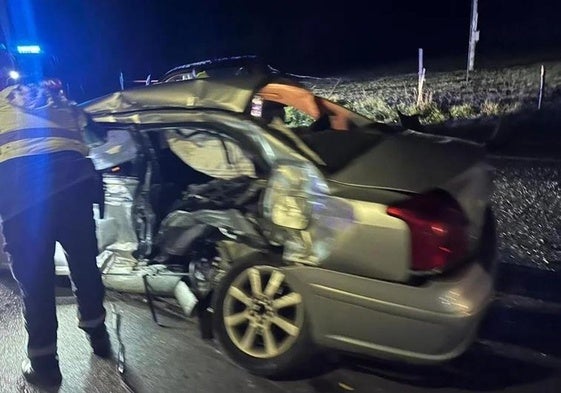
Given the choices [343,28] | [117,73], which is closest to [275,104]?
[117,73]

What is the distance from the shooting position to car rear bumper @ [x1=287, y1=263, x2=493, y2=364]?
3.16 metres

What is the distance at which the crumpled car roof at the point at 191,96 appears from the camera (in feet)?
12.9

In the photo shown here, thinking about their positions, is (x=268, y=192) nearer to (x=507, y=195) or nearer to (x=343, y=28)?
(x=507, y=195)

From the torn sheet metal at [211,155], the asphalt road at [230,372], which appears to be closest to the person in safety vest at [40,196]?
the asphalt road at [230,372]

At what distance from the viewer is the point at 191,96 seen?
4070 millimetres

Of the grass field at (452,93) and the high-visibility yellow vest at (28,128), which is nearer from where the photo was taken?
the high-visibility yellow vest at (28,128)

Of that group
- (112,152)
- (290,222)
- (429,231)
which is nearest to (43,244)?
(112,152)

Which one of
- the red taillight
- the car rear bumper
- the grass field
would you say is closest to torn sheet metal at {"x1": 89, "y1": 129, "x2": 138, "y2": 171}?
the car rear bumper

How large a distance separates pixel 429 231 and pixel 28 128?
2062 mm

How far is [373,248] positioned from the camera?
3.29 metres

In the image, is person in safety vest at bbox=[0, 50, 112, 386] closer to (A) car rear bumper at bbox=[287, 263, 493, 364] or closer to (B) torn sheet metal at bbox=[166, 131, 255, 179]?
(B) torn sheet metal at bbox=[166, 131, 255, 179]

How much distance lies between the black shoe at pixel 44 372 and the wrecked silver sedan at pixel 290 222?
85 centimetres

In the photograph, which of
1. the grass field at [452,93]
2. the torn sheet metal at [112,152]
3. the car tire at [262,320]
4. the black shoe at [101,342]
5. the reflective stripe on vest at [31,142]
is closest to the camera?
the reflective stripe on vest at [31,142]

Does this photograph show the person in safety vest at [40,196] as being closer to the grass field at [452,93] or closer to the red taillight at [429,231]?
the red taillight at [429,231]
